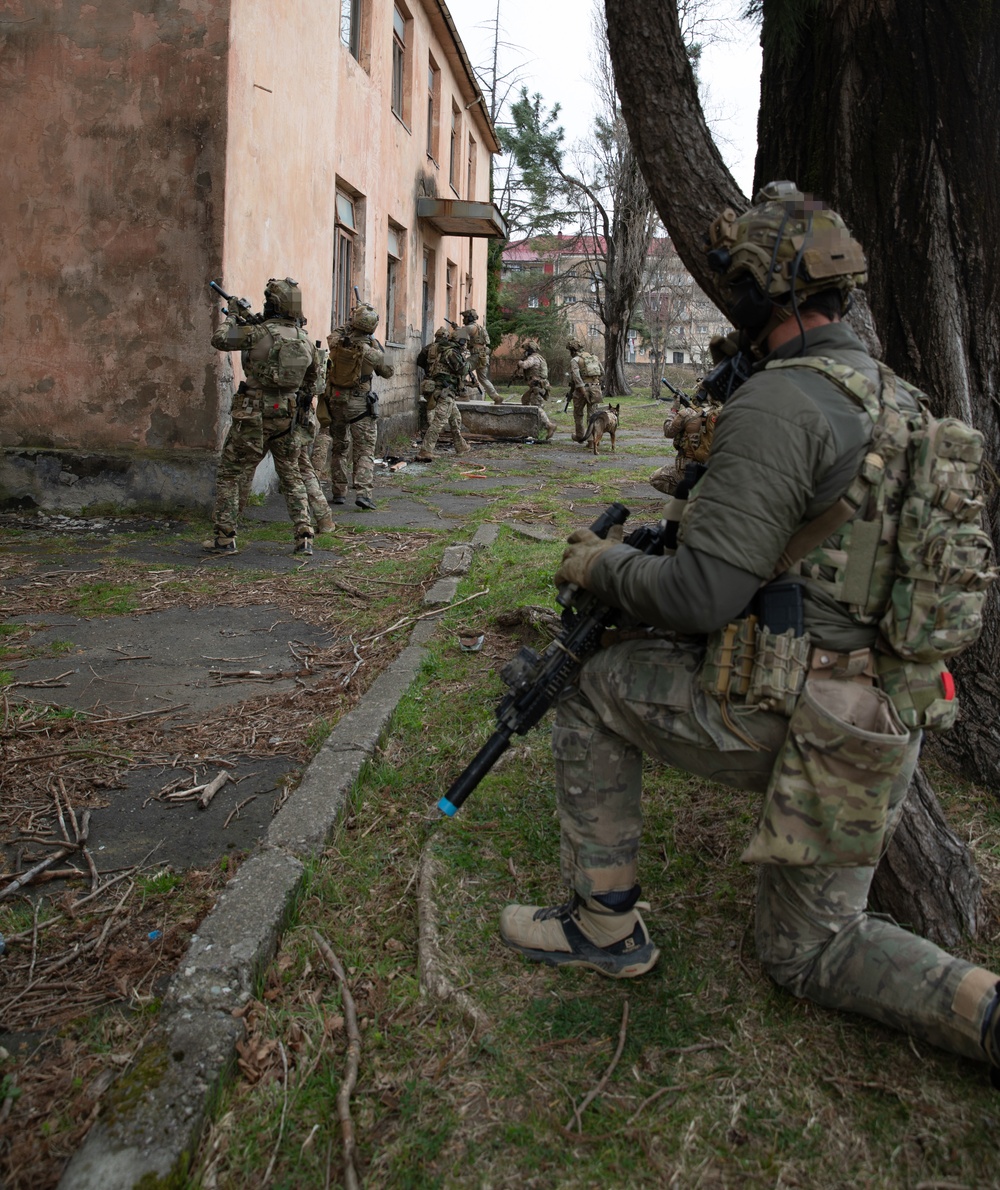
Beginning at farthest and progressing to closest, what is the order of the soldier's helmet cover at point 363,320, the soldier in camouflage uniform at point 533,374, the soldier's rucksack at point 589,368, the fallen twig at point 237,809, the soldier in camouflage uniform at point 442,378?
the soldier in camouflage uniform at point 533,374 → the soldier's rucksack at point 589,368 → the soldier in camouflage uniform at point 442,378 → the soldier's helmet cover at point 363,320 → the fallen twig at point 237,809

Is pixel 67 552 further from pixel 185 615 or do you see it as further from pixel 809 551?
pixel 809 551

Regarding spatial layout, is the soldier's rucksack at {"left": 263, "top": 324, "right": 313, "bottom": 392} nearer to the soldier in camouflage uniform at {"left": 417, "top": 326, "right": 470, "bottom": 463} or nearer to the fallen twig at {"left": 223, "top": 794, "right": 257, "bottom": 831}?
the fallen twig at {"left": 223, "top": 794, "right": 257, "bottom": 831}

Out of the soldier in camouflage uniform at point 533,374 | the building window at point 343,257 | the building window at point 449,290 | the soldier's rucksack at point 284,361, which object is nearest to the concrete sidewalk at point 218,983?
the soldier's rucksack at point 284,361

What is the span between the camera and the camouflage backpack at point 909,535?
2.02 meters

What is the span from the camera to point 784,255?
7.11ft

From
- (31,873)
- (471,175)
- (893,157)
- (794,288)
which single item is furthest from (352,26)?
(794,288)

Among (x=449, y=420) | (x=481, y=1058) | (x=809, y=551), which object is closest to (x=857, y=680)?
(x=809, y=551)

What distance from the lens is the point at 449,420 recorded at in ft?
50.8

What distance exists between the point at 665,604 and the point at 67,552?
6.41 meters

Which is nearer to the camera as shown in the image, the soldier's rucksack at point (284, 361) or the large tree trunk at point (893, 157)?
the large tree trunk at point (893, 157)

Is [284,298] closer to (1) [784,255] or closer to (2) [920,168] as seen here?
(2) [920,168]

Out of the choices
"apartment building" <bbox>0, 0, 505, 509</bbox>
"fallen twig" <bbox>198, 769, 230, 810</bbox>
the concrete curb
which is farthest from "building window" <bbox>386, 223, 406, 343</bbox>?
the concrete curb

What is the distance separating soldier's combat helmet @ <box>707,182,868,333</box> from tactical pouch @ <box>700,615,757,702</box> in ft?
2.27

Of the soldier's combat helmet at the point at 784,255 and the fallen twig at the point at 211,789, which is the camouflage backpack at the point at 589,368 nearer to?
the fallen twig at the point at 211,789
